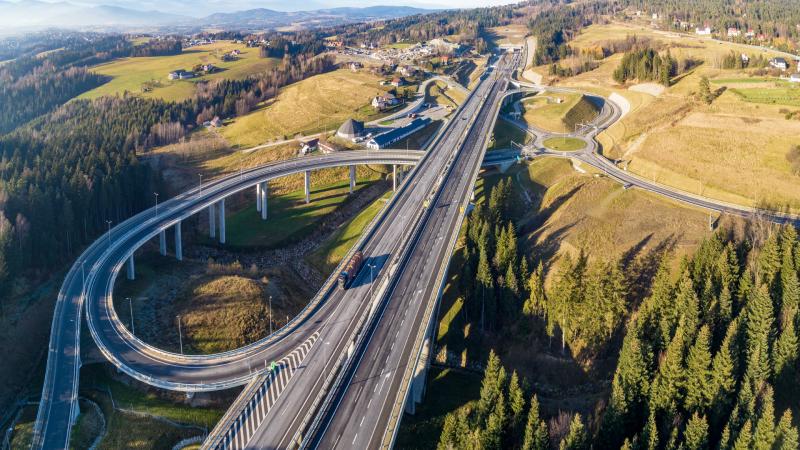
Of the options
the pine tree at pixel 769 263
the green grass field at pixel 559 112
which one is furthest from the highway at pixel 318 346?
the green grass field at pixel 559 112

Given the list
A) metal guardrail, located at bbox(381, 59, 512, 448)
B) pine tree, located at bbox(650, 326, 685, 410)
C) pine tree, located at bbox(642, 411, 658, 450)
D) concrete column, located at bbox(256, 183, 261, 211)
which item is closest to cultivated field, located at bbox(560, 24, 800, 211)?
metal guardrail, located at bbox(381, 59, 512, 448)

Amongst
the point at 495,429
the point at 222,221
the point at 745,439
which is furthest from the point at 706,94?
the point at 222,221

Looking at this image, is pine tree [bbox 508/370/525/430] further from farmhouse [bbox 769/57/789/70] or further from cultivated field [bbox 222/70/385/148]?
farmhouse [bbox 769/57/789/70]

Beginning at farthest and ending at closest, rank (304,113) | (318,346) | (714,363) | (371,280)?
(304,113) → (371,280) → (318,346) → (714,363)

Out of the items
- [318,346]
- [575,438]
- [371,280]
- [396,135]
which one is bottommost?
[318,346]

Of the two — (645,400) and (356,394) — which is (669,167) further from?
(356,394)

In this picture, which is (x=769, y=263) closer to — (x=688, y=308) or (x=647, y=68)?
(x=688, y=308)

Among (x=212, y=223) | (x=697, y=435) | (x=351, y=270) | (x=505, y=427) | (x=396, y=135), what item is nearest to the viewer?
(x=697, y=435)

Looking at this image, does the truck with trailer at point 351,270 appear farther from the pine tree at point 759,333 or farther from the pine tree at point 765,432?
the pine tree at point 765,432
